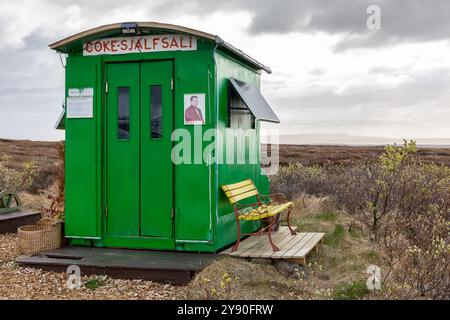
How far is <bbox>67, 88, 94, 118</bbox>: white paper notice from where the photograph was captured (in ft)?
26.5

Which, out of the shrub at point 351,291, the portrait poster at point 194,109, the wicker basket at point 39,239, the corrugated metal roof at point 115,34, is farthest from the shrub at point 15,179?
the shrub at point 351,291

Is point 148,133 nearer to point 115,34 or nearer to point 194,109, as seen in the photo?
point 194,109

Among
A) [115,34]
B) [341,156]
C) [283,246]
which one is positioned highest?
[115,34]

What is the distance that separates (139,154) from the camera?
7.86 metres

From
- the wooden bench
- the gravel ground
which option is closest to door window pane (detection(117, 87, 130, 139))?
the wooden bench

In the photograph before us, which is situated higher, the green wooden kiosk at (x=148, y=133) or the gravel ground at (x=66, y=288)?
the green wooden kiosk at (x=148, y=133)

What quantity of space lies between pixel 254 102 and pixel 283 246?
2.22m

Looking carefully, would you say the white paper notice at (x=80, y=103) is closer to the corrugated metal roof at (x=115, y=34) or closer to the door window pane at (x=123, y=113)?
the door window pane at (x=123, y=113)

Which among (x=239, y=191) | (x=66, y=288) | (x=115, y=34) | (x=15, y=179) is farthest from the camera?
(x=15, y=179)

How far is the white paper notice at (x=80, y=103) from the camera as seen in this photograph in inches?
318

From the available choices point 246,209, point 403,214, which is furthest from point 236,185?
point 403,214

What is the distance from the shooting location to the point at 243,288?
6.24 metres

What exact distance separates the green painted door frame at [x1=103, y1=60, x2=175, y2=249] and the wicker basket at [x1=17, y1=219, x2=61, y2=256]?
0.74 meters

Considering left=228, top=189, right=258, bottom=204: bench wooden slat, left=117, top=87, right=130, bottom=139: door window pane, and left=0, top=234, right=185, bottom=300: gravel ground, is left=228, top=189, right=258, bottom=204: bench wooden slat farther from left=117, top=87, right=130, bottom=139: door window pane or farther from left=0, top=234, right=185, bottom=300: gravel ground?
left=117, top=87, right=130, bottom=139: door window pane
